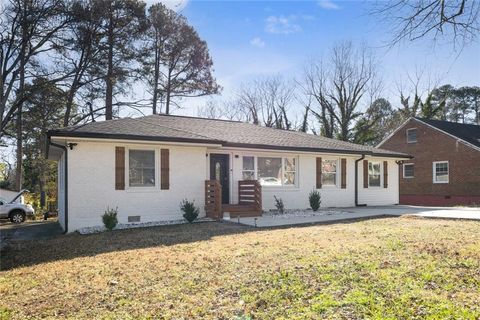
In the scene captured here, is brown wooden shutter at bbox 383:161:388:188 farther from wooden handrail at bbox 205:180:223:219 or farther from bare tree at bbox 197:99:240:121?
bare tree at bbox 197:99:240:121

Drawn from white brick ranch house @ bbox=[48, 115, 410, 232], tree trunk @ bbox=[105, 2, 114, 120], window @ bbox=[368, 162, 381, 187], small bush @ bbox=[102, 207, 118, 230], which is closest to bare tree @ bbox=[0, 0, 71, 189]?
tree trunk @ bbox=[105, 2, 114, 120]

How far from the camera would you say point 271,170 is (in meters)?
14.8

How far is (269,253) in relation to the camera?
661cm

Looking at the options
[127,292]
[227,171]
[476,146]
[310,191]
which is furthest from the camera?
[476,146]

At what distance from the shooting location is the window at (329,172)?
15987 millimetres

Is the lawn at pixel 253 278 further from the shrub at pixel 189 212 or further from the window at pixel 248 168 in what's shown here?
the window at pixel 248 168

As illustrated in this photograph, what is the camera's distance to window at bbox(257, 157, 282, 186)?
14.6 meters

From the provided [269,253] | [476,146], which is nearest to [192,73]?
[476,146]

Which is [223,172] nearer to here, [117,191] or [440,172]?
[117,191]

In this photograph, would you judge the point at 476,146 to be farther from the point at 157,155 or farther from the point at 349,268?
the point at 349,268

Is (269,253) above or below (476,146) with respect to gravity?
below

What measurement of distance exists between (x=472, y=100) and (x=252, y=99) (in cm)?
2527

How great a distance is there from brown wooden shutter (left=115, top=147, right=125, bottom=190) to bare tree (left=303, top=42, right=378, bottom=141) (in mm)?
26310

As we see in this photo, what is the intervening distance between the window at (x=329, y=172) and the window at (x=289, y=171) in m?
1.55
